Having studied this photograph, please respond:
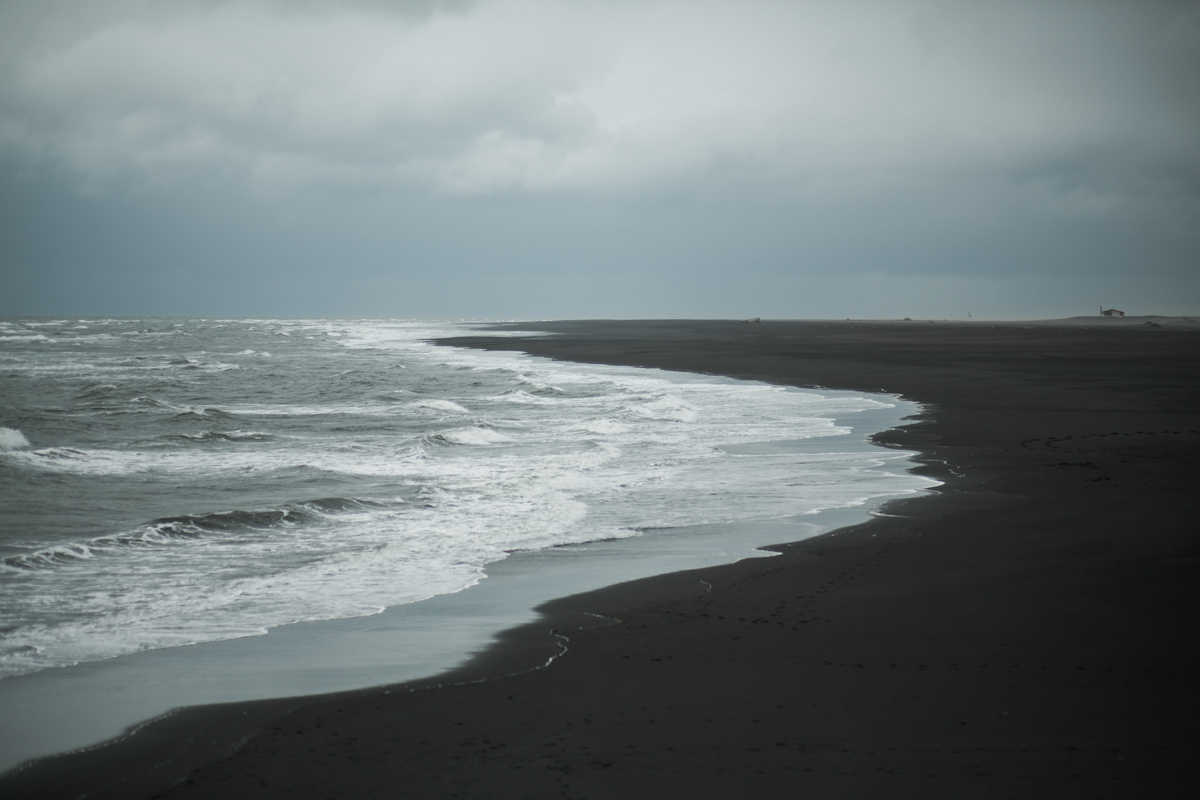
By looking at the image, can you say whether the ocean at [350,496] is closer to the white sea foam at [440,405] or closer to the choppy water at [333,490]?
the choppy water at [333,490]

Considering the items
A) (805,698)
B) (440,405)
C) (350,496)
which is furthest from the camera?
(440,405)

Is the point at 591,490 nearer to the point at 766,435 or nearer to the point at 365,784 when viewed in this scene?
the point at 766,435

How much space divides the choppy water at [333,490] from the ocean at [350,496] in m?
0.05

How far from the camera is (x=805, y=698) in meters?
5.86

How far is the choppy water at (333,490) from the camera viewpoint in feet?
28.9

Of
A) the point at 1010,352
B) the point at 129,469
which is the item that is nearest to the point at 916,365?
the point at 1010,352

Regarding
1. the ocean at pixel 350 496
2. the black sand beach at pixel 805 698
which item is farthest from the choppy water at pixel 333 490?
the black sand beach at pixel 805 698

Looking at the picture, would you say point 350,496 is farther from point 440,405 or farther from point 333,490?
point 440,405

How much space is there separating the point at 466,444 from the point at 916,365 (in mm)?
28682

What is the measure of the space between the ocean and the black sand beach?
85 cm

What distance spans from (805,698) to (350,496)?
32.0ft

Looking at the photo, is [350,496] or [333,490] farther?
[333,490]

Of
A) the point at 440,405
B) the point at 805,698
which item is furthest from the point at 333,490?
the point at 440,405

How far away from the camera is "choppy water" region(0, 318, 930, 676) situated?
8812 millimetres
